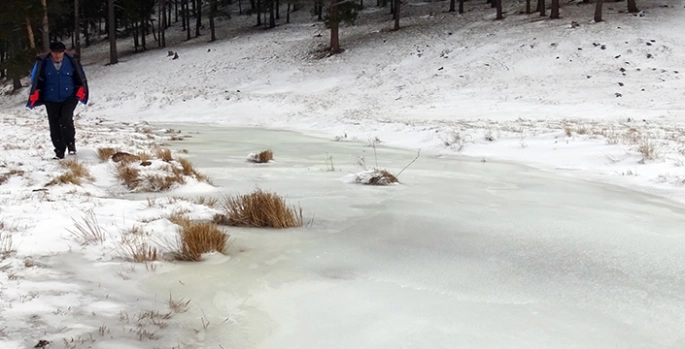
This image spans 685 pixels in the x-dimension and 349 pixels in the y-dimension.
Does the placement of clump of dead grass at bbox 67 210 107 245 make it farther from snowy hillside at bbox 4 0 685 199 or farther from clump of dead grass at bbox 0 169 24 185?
snowy hillside at bbox 4 0 685 199

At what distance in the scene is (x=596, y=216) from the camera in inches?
178

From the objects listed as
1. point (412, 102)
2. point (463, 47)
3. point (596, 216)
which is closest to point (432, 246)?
point (596, 216)

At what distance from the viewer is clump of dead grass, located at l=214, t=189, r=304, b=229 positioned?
13.4 feet

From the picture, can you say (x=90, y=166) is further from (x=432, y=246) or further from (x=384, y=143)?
(x=384, y=143)

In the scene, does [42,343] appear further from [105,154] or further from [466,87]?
[466,87]

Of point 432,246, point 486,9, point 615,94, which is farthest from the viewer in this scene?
point 486,9

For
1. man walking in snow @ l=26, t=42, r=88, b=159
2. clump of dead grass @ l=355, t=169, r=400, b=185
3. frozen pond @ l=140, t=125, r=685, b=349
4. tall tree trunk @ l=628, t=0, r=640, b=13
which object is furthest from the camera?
tall tree trunk @ l=628, t=0, r=640, b=13

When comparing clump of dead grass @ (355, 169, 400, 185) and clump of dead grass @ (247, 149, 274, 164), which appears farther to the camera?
clump of dead grass @ (247, 149, 274, 164)

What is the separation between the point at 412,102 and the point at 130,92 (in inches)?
665

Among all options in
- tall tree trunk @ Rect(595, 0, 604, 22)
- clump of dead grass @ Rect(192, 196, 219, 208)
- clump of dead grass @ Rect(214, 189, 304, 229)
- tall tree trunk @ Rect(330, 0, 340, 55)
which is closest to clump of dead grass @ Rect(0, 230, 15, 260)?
clump of dead grass @ Rect(214, 189, 304, 229)

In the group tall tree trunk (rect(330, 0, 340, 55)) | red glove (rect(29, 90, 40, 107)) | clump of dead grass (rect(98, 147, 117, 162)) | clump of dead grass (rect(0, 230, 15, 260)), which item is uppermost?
tall tree trunk (rect(330, 0, 340, 55))

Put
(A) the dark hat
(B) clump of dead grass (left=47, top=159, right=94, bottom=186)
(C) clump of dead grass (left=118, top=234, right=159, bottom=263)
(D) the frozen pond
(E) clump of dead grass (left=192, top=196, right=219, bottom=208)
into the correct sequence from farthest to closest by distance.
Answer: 1. (A) the dark hat
2. (B) clump of dead grass (left=47, top=159, right=94, bottom=186)
3. (E) clump of dead grass (left=192, top=196, right=219, bottom=208)
4. (C) clump of dead grass (left=118, top=234, right=159, bottom=263)
5. (D) the frozen pond

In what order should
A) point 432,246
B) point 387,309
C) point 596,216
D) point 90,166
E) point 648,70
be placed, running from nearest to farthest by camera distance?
1. point 387,309
2. point 432,246
3. point 596,216
4. point 90,166
5. point 648,70

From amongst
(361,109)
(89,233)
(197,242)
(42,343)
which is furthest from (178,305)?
(361,109)
